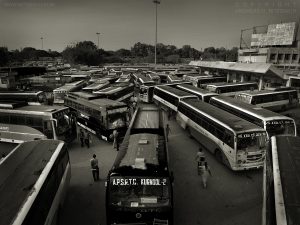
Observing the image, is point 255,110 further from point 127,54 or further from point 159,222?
point 127,54

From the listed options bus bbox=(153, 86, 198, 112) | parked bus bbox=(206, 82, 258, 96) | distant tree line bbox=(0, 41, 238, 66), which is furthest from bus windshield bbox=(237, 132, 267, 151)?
distant tree line bbox=(0, 41, 238, 66)

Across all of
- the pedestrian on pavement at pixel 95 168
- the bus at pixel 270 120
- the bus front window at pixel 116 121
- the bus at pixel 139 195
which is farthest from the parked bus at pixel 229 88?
the bus at pixel 139 195

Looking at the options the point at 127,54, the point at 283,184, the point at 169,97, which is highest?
the point at 127,54

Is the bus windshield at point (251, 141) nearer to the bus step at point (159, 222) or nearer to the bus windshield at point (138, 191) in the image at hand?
the bus windshield at point (138, 191)

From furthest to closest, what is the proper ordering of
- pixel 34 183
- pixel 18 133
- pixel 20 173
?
pixel 18 133 → pixel 20 173 → pixel 34 183

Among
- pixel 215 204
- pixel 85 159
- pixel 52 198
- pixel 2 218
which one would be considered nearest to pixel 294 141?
pixel 215 204

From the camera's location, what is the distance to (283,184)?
6.60 m

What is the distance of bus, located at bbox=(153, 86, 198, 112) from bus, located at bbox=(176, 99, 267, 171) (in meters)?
5.60

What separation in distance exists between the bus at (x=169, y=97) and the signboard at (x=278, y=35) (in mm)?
51818

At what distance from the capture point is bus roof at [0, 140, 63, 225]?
6.04m

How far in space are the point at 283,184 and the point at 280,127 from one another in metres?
8.30

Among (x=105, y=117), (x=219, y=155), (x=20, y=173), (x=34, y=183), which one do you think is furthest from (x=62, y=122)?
(x=219, y=155)

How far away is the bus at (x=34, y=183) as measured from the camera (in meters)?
6.04

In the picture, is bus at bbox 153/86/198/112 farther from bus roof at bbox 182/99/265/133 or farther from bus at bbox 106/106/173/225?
bus at bbox 106/106/173/225
